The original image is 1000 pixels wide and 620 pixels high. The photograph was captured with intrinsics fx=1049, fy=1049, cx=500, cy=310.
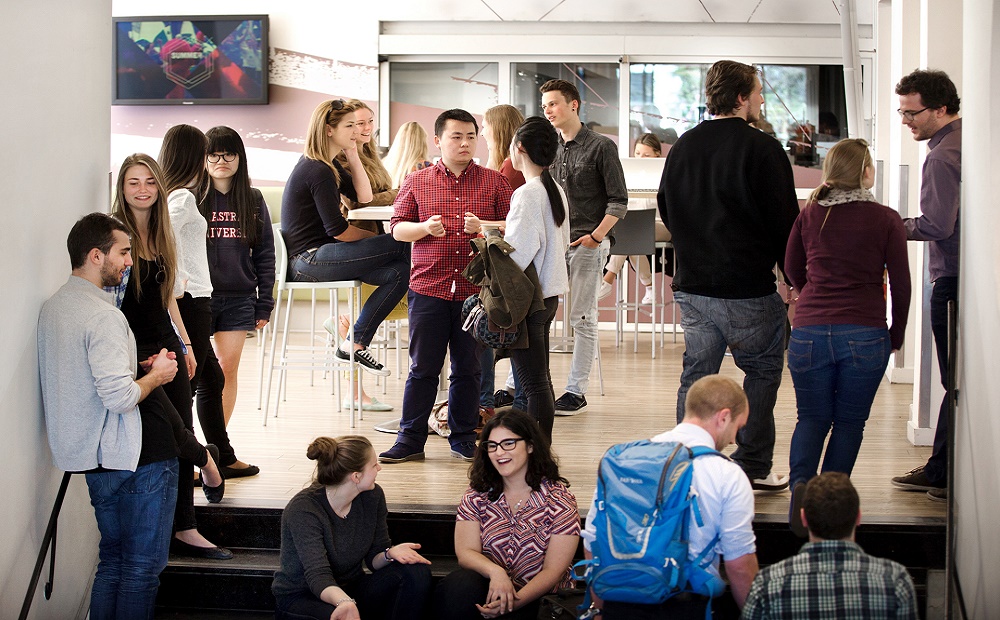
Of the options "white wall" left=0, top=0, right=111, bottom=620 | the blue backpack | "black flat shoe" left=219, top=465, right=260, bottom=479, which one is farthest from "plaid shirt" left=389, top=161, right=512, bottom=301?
the blue backpack

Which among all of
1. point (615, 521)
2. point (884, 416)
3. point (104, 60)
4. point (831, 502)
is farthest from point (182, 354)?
point (884, 416)

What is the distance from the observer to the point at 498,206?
4.20m

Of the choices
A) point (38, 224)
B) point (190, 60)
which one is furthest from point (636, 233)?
point (190, 60)

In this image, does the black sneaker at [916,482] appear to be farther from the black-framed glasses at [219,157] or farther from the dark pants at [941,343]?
the black-framed glasses at [219,157]

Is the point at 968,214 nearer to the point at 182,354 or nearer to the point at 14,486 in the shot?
the point at 182,354

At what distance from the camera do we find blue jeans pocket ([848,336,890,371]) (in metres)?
3.18

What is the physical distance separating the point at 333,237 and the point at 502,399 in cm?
115

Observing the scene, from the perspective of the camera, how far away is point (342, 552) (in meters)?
3.16

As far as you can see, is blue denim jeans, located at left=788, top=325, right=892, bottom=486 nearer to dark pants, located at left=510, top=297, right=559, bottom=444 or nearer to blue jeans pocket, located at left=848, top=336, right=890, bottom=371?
blue jeans pocket, located at left=848, top=336, right=890, bottom=371

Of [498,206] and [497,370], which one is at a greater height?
[498,206]

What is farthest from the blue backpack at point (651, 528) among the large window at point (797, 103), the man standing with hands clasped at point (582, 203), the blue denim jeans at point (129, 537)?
the large window at point (797, 103)

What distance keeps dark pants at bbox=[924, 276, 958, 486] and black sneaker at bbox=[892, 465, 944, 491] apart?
0.02 meters

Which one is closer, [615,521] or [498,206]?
[615,521]

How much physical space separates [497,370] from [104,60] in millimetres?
3820
